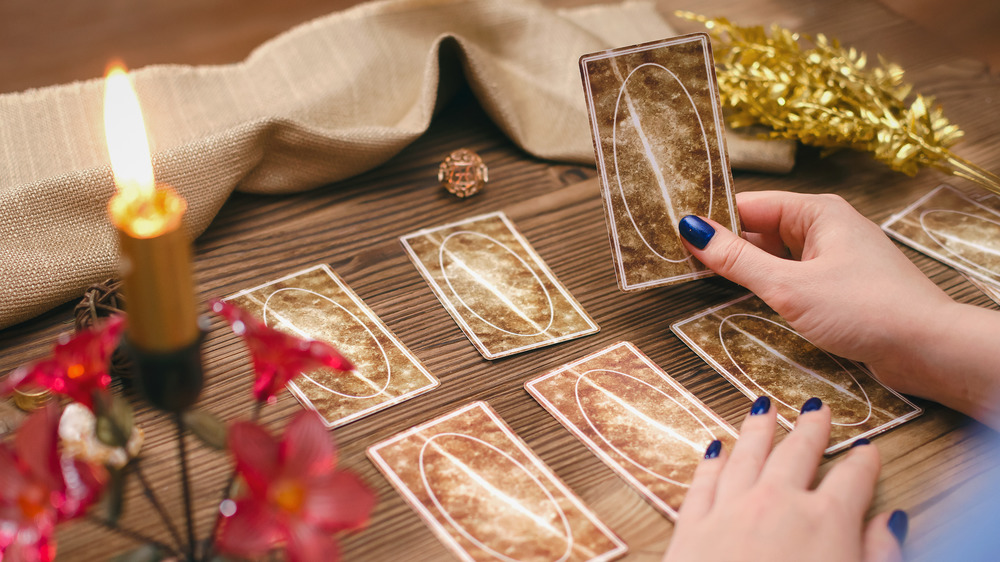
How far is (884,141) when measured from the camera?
1.05 metres

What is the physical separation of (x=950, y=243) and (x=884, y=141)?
0.17m

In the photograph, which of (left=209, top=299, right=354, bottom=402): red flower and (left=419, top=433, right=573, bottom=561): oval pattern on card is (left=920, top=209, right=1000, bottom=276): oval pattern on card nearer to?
(left=419, top=433, right=573, bottom=561): oval pattern on card

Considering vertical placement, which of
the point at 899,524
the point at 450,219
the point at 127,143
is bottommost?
the point at 899,524

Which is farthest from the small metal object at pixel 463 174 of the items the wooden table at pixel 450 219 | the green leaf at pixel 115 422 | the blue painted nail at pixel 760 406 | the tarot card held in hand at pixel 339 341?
the green leaf at pixel 115 422

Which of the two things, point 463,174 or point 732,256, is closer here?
point 732,256

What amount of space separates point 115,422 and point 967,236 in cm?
105

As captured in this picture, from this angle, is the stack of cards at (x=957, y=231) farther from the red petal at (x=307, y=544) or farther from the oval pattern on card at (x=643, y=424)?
the red petal at (x=307, y=544)

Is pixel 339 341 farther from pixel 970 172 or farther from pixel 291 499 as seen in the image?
pixel 970 172

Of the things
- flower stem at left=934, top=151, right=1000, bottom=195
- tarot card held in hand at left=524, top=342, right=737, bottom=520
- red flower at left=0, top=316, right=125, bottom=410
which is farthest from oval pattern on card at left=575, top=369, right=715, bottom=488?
flower stem at left=934, top=151, right=1000, bottom=195

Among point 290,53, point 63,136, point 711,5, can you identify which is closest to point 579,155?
point 290,53

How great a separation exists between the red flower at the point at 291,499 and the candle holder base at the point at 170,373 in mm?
37

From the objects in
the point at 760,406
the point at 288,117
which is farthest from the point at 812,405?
the point at 288,117

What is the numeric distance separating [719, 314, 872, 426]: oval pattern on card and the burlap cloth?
12.6 inches

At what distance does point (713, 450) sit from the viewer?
0.71 metres
